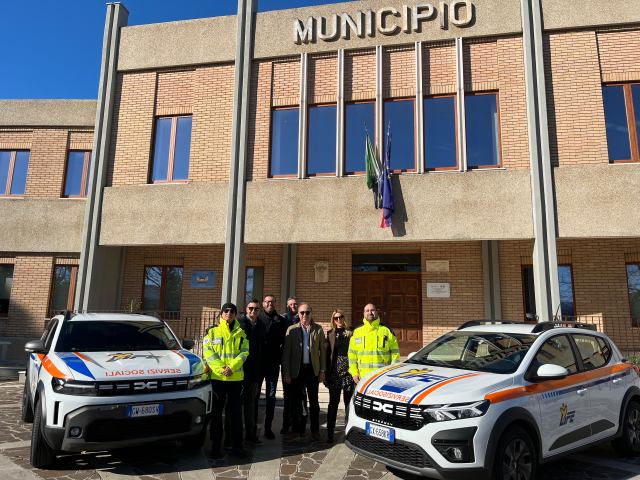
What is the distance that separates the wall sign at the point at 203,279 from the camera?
13.2m

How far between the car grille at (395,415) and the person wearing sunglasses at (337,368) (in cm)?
136

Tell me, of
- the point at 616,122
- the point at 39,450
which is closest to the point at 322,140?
the point at 616,122

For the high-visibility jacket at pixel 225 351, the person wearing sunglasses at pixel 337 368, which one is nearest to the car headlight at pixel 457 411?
the person wearing sunglasses at pixel 337 368

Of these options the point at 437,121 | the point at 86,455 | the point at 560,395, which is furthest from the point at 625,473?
the point at 437,121

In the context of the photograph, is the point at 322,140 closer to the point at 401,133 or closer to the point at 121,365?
the point at 401,133

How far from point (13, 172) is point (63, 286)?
4.11 m

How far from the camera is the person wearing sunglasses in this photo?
6.00 meters

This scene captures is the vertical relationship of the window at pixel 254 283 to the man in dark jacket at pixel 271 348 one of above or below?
above

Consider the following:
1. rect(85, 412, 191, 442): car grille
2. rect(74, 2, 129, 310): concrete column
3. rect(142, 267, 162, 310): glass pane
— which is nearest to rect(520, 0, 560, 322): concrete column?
rect(85, 412, 191, 442): car grille

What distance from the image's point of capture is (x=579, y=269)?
1144 cm

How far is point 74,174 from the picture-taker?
14312mm

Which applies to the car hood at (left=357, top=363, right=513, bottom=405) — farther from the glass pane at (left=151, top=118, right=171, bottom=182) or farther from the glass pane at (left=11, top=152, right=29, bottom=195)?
the glass pane at (left=11, top=152, right=29, bottom=195)

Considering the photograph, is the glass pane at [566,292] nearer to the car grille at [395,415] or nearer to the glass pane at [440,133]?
the glass pane at [440,133]

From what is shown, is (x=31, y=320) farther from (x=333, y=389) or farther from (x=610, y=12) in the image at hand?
(x=610, y=12)
